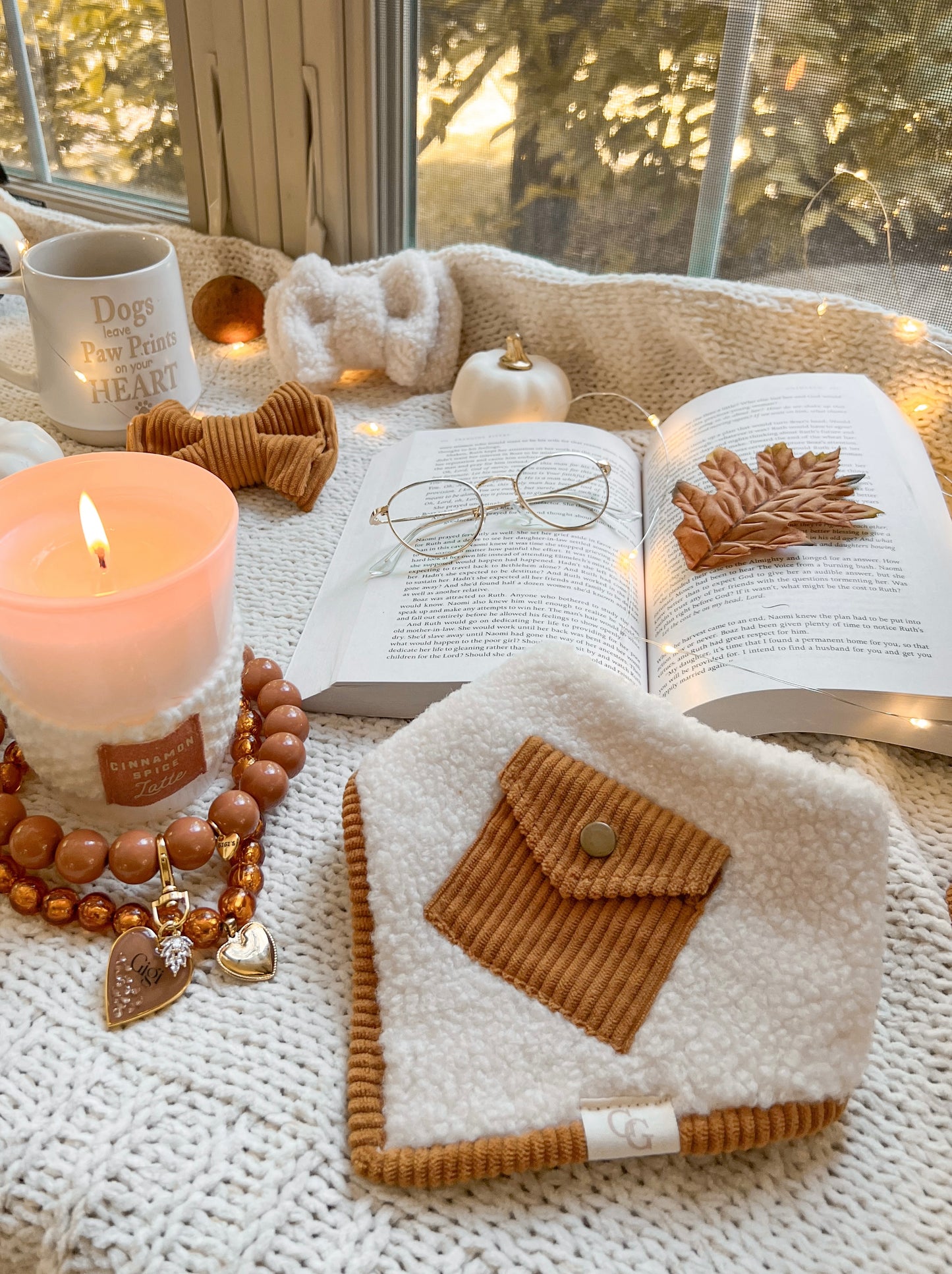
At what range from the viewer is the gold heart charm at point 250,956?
45 centimetres

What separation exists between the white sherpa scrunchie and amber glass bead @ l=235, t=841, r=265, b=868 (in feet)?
1.67

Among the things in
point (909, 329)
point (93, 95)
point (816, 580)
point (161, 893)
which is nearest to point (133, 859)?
point (161, 893)

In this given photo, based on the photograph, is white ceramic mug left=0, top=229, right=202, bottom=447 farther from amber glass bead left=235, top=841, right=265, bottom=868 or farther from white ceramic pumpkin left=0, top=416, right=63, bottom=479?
amber glass bead left=235, top=841, right=265, bottom=868

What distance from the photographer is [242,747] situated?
542 mm

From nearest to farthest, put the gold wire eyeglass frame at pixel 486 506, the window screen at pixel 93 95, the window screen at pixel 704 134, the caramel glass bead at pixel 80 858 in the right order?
the caramel glass bead at pixel 80 858 < the gold wire eyeglass frame at pixel 486 506 < the window screen at pixel 704 134 < the window screen at pixel 93 95

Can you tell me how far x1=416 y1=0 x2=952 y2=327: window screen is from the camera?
80cm

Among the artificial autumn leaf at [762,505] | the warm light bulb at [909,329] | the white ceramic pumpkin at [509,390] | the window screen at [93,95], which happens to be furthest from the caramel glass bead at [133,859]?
the window screen at [93,95]

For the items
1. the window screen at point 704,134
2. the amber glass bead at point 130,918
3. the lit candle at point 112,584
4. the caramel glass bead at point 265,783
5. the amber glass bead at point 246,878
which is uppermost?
the window screen at point 704,134

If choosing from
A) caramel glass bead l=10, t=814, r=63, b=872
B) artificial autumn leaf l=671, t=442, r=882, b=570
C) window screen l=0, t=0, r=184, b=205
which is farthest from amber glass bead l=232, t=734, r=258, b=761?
window screen l=0, t=0, r=184, b=205

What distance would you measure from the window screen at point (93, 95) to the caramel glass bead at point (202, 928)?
920 millimetres

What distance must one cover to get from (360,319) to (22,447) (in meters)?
0.33

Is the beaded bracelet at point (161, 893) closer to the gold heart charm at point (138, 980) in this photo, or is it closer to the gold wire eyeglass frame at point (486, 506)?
the gold heart charm at point (138, 980)

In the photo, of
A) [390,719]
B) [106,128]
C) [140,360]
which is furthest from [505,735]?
[106,128]

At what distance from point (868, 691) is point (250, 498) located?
490 millimetres
